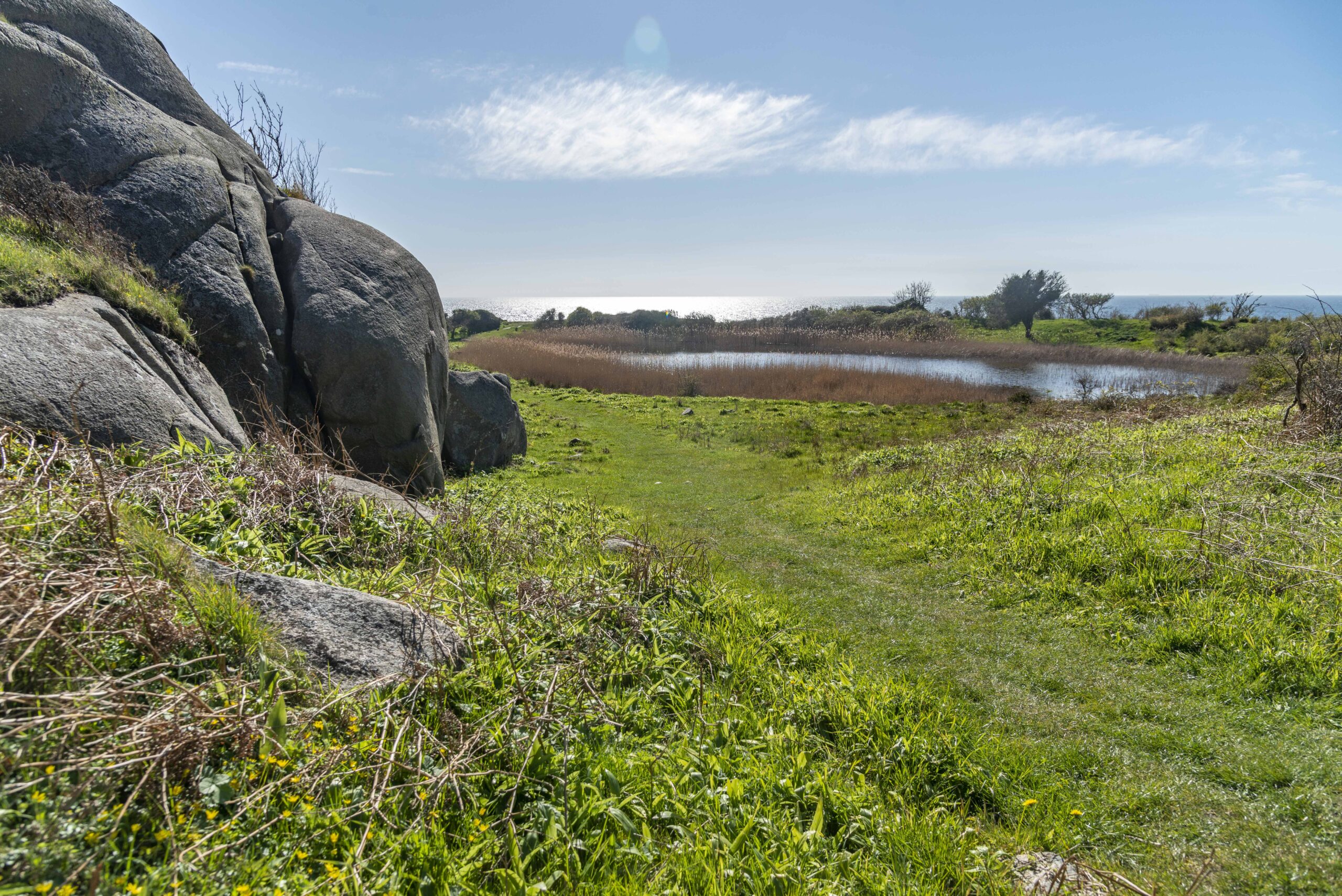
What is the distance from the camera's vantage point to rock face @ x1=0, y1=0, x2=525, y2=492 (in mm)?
7965

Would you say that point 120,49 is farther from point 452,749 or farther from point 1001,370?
point 1001,370

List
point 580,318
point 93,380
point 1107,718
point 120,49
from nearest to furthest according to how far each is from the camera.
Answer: point 1107,718 → point 93,380 → point 120,49 → point 580,318

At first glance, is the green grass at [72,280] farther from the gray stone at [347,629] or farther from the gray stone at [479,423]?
A: the gray stone at [479,423]

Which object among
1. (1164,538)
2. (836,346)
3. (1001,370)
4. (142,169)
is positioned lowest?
(1164,538)

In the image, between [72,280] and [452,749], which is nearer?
[452,749]

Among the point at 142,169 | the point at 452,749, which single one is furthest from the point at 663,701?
the point at 142,169

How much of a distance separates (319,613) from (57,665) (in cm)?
115

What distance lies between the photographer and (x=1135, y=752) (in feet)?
13.4

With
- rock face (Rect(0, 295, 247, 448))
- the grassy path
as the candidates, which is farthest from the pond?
rock face (Rect(0, 295, 247, 448))

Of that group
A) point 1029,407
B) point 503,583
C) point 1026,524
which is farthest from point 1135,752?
point 1029,407

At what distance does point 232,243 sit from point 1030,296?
69.5 m

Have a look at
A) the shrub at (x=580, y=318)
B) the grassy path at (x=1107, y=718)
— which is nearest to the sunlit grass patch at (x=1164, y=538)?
the grassy path at (x=1107, y=718)

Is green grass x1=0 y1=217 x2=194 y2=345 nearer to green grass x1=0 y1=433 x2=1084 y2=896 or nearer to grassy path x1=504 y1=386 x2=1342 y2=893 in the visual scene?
green grass x1=0 y1=433 x2=1084 y2=896

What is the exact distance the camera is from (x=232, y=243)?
883 cm
